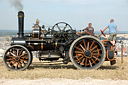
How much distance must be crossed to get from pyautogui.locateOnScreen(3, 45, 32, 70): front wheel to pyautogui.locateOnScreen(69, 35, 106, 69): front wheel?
5.85 feet

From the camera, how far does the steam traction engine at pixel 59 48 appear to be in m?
8.42

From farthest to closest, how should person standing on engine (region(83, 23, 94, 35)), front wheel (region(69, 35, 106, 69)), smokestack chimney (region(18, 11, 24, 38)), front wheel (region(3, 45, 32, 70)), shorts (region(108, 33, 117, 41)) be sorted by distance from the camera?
1. person standing on engine (region(83, 23, 94, 35))
2. smokestack chimney (region(18, 11, 24, 38))
3. shorts (region(108, 33, 117, 41))
4. front wheel (region(3, 45, 32, 70))
5. front wheel (region(69, 35, 106, 69))

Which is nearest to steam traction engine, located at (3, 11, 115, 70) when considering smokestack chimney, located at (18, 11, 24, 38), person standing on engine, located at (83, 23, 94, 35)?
smokestack chimney, located at (18, 11, 24, 38)

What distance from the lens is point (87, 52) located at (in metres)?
8.39

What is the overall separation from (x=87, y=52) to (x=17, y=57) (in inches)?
111

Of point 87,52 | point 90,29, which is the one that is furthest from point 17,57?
point 90,29

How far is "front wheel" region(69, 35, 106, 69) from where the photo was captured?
838 centimetres

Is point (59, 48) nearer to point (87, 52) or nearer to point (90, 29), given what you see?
point (87, 52)

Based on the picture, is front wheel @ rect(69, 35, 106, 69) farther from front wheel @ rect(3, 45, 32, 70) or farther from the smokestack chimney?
the smokestack chimney

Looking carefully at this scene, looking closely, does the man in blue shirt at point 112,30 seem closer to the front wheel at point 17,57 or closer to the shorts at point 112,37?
the shorts at point 112,37

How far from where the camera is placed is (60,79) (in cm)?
687

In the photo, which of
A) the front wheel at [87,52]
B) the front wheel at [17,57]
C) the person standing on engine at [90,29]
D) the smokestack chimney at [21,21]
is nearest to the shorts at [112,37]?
the front wheel at [87,52]

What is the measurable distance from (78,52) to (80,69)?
2.22ft

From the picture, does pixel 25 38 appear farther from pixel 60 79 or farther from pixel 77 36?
pixel 60 79
